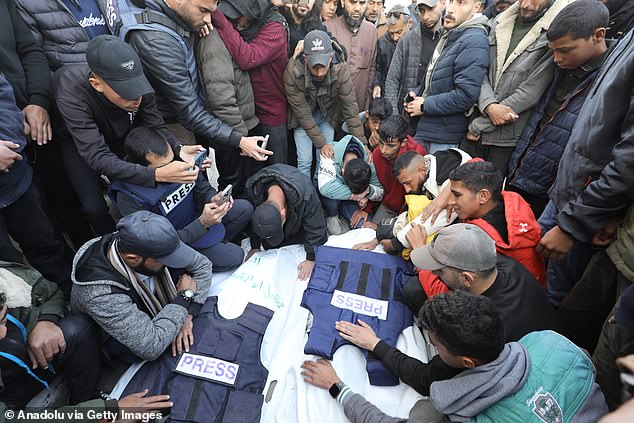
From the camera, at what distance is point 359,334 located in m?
2.06

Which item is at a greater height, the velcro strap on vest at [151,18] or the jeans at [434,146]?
the velcro strap on vest at [151,18]

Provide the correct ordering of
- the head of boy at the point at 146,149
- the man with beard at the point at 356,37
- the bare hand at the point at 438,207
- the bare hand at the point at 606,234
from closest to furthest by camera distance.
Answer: the bare hand at the point at 606,234
the head of boy at the point at 146,149
the bare hand at the point at 438,207
the man with beard at the point at 356,37

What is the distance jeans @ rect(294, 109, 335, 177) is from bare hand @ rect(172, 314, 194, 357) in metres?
1.97

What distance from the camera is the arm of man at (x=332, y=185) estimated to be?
326 centimetres

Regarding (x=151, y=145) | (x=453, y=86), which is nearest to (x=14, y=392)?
(x=151, y=145)

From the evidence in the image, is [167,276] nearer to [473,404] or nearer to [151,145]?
[151,145]

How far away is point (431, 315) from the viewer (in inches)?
58.8

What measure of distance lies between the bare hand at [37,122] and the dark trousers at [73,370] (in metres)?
1.15

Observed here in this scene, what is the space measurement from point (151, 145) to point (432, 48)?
2.73 meters

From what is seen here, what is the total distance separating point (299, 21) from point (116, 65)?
6.70ft

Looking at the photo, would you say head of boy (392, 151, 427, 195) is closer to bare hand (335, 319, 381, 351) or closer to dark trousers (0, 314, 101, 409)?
bare hand (335, 319, 381, 351)

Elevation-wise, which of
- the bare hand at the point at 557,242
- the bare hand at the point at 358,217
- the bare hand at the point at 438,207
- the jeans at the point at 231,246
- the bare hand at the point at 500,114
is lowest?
the bare hand at the point at 358,217

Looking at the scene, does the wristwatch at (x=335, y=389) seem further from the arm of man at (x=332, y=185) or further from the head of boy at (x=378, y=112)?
the head of boy at (x=378, y=112)

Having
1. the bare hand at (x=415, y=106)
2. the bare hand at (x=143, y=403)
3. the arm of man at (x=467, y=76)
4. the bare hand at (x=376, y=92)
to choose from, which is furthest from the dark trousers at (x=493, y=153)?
the bare hand at (x=143, y=403)
